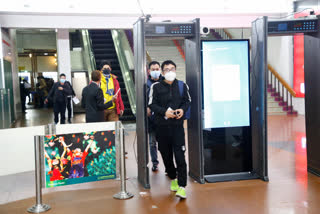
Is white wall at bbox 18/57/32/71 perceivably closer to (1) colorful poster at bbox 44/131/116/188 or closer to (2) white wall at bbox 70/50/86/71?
(2) white wall at bbox 70/50/86/71

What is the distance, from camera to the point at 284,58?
12.9 metres

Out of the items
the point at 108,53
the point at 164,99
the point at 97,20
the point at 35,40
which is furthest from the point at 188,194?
the point at 35,40

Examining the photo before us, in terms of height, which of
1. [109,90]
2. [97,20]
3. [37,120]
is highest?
[97,20]

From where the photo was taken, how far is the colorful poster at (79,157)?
12.2 ft

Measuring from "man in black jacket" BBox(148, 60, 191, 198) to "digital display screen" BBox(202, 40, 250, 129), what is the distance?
0.65m

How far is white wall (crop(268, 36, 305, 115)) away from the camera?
12273 mm

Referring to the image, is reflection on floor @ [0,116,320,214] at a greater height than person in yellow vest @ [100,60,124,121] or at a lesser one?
lesser

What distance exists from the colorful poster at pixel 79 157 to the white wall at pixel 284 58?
9.45m

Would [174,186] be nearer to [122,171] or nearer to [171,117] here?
[122,171]

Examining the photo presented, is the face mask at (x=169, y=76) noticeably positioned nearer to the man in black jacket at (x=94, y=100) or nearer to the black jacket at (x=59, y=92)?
the man in black jacket at (x=94, y=100)

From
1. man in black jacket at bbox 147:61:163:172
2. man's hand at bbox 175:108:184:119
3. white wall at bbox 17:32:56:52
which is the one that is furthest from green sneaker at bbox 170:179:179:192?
white wall at bbox 17:32:56:52

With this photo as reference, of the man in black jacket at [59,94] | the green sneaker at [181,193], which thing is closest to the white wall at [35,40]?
the man in black jacket at [59,94]

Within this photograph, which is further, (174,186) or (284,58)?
(284,58)

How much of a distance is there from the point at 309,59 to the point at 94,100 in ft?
9.93
